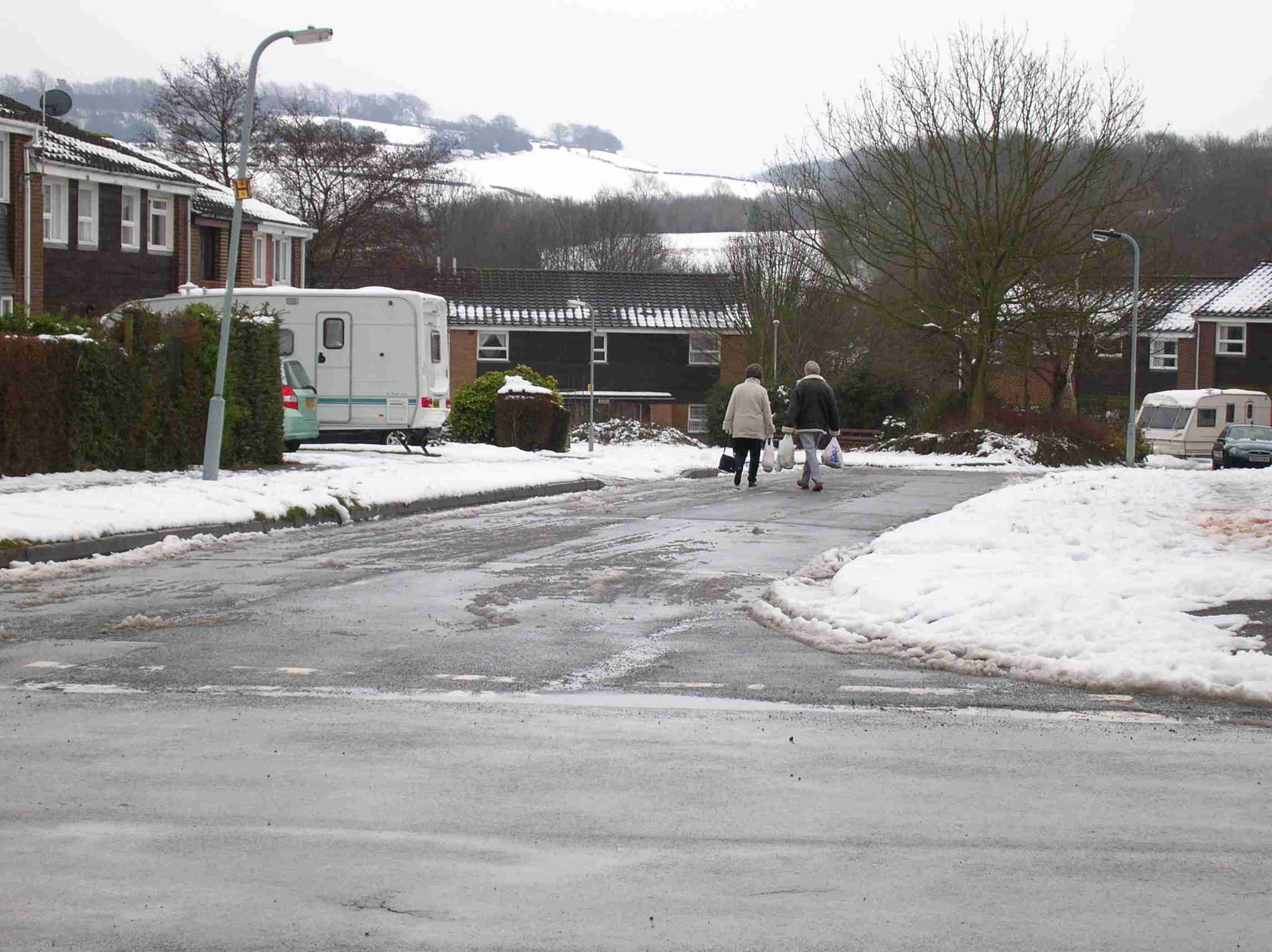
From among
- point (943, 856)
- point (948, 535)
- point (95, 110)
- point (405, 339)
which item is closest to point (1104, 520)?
point (948, 535)

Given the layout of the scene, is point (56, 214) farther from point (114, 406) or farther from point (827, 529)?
point (827, 529)

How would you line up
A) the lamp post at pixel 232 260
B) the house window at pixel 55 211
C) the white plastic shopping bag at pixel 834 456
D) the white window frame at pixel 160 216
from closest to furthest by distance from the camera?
the lamp post at pixel 232 260 → the white plastic shopping bag at pixel 834 456 → the house window at pixel 55 211 → the white window frame at pixel 160 216

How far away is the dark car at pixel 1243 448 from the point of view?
48406mm

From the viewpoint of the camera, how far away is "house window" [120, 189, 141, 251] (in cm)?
4309

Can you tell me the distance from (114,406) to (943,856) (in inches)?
680

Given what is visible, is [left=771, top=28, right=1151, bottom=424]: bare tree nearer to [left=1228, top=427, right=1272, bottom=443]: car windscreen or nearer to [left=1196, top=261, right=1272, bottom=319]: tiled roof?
[left=1228, top=427, right=1272, bottom=443]: car windscreen

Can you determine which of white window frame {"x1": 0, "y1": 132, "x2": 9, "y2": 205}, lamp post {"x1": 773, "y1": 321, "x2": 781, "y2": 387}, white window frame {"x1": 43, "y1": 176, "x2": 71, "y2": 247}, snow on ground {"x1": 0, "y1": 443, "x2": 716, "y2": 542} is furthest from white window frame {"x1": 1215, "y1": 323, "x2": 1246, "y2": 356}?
white window frame {"x1": 0, "y1": 132, "x2": 9, "y2": 205}

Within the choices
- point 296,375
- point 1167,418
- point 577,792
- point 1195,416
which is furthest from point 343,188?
point 577,792

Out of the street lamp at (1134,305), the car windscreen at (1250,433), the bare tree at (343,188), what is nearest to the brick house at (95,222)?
the bare tree at (343,188)

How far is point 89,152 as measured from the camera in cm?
4159

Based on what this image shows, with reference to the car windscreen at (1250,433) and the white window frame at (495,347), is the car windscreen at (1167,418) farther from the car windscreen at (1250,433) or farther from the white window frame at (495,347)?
the white window frame at (495,347)

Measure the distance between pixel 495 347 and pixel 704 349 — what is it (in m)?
9.78

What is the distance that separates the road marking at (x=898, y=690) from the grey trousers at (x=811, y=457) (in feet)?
47.2

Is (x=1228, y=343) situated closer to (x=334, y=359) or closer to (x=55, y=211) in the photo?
(x=55, y=211)
